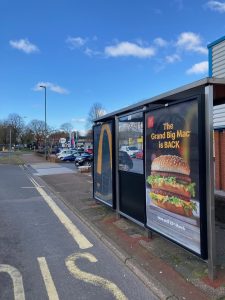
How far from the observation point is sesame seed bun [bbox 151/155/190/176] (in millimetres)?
5046

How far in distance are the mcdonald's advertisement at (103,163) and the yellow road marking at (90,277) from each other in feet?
8.68

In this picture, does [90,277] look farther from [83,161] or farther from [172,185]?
[83,161]

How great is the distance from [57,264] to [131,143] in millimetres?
2808

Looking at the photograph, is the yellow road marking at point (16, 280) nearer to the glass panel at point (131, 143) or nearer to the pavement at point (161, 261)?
the pavement at point (161, 261)

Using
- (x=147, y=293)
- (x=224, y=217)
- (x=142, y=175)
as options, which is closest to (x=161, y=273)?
(x=147, y=293)

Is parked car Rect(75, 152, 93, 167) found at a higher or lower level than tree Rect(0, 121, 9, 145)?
lower

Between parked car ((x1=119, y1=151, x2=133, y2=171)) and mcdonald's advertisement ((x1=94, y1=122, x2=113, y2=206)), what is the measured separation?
59cm

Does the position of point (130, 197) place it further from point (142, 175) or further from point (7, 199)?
point (7, 199)

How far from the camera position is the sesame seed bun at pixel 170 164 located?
5.05 m

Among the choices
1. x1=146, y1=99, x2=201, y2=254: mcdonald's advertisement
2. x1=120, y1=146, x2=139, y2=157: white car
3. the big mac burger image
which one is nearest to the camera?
x1=146, y1=99, x2=201, y2=254: mcdonald's advertisement

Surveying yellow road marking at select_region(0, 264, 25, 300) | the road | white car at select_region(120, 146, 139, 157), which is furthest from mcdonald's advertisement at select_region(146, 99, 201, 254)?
yellow road marking at select_region(0, 264, 25, 300)

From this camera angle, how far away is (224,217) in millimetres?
7332

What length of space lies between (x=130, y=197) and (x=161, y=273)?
8.60 ft

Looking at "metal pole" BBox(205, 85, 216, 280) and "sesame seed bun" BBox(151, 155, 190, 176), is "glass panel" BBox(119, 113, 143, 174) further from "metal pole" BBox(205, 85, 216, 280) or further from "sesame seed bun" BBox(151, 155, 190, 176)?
"metal pole" BBox(205, 85, 216, 280)
